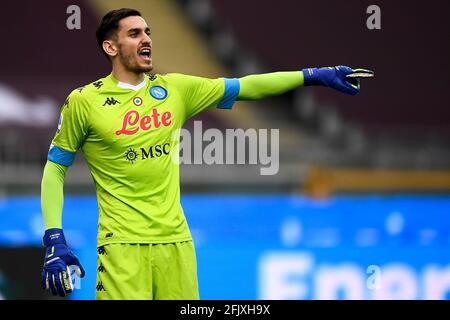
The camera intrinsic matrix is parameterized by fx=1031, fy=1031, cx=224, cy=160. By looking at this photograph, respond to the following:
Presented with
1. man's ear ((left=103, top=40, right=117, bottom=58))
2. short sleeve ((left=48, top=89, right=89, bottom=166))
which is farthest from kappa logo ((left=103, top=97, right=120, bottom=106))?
man's ear ((left=103, top=40, right=117, bottom=58))

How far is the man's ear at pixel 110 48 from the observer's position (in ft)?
17.5

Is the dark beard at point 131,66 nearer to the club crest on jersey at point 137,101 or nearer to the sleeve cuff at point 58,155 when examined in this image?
the club crest on jersey at point 137,101

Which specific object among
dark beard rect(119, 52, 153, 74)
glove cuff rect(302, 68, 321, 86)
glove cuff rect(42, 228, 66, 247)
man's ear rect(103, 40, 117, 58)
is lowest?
glove cuff rect(42, 228, 66, 247)

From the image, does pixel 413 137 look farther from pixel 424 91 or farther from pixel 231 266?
pixel 231 266

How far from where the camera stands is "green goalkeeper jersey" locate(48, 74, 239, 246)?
5.19m

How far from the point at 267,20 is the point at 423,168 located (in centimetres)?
494

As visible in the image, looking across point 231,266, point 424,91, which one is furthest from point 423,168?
point 231,266

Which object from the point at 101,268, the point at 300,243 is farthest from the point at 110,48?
the point at 300,243

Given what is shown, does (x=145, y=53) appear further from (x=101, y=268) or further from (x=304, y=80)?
(x=101, y=268)

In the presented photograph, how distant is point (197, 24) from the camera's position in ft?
63.4

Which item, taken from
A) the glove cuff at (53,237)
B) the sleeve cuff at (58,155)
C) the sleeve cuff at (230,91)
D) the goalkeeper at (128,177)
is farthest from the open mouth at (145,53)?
the glove cuff at (53,237)

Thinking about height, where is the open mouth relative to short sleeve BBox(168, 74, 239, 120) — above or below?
above

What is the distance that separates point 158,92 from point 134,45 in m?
0.29

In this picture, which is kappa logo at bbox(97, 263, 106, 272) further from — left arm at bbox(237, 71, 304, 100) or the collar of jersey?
left arm at bbox(237, 71, 304, 100)
